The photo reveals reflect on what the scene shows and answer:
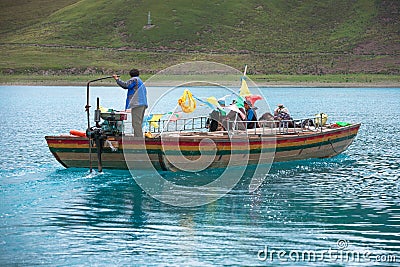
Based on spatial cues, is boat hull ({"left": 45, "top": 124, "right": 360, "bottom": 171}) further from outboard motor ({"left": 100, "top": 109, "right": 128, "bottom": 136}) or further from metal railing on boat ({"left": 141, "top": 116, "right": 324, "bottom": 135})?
metal railing on boat ({"left": 141, "top": 116, "right": 324, "bottom": 135})

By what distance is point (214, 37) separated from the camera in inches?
6137

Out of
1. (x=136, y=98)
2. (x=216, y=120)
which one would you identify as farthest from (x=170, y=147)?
(x=216, y=120)

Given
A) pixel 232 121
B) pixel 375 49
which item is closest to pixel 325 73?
pixel 375 49

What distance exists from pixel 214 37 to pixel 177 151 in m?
133

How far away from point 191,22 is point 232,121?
142290mm

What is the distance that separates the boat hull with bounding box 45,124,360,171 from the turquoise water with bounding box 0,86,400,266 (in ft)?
1.90

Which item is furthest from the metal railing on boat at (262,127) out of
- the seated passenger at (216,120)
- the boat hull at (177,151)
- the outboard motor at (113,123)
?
the outboard motor at (113,123)

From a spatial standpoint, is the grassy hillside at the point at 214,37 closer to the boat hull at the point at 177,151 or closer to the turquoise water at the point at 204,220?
the boat hull at the point at 177,151

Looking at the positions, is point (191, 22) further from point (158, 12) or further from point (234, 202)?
point (234, 202)

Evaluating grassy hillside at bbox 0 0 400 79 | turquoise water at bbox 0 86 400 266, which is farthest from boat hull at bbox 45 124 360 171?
grassy hillside at bbox 0 0 400 79

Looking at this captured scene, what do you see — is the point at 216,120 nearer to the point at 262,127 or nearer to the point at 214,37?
the point at 262,127

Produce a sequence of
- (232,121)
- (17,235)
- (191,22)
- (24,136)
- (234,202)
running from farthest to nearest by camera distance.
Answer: (191,22), (24,136), (232,121), (234,202), (17,235)

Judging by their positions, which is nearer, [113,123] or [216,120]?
[113,123]

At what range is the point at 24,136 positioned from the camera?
37.7m
